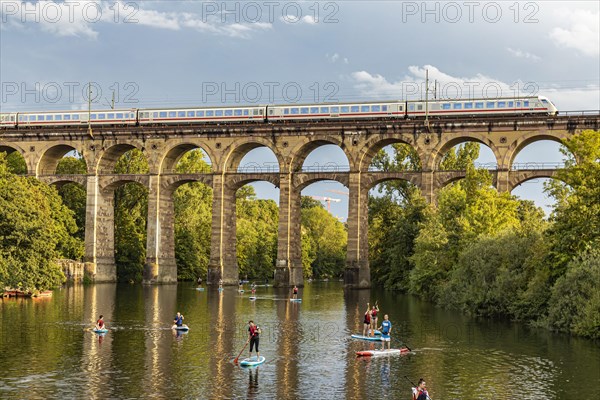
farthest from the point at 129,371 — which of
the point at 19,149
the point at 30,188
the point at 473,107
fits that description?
the point at 19,149

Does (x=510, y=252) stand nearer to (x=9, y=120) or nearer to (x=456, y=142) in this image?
(x=456, y=142)

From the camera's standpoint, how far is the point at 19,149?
8919cm

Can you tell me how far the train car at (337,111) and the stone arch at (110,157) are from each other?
16.5 meters

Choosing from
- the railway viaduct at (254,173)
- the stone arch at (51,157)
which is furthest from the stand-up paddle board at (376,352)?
the stone arch at (51,157)

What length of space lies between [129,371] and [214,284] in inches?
2034

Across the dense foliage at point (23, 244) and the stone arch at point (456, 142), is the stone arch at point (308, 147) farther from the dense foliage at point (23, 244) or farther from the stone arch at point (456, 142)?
the dense foliage at point (23, 244)

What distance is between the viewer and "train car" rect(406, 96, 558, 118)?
76125 mm

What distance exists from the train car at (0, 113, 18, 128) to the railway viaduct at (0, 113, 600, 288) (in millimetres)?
2694

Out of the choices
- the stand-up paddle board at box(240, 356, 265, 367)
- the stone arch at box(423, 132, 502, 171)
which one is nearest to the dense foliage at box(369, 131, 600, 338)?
the stone arch at box(423, 132, 502, 171)

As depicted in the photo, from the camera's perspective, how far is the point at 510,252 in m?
52.1

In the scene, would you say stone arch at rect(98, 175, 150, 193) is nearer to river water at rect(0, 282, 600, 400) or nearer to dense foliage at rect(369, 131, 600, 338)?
dense foliage at rect(369, 131, 600, 338)

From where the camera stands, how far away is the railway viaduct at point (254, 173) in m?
76.6

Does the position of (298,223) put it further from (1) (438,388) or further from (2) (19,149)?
(1) (438,388)

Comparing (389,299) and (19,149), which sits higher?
(19,149)
